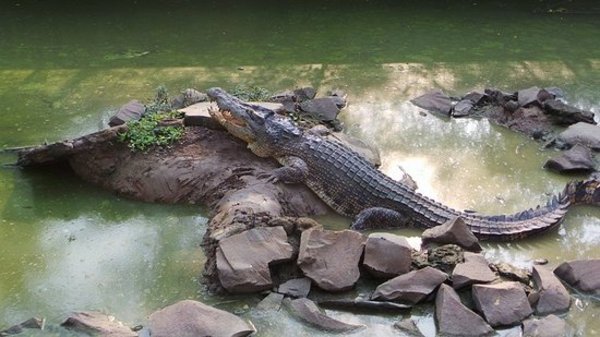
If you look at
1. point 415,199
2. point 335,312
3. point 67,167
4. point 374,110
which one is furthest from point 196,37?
point 335,312

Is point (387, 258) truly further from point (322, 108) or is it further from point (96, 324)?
point (322, 108)

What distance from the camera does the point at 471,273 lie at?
3.82 metres

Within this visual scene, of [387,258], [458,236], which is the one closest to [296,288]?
[387,258]

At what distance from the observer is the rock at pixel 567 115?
6.14 metres

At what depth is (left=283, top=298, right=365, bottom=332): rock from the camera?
11.8 feet

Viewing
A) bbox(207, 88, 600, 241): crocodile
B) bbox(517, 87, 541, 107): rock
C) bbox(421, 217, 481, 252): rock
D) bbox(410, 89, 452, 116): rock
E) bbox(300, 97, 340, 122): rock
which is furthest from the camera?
bbox(410, 89, 452, 116): rock

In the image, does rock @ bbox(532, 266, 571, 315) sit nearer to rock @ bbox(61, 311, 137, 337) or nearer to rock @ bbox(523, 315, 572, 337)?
rock @ bbox(523, 315, 572, 337)

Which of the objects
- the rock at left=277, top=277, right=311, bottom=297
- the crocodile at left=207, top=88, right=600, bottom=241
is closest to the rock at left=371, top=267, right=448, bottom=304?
the rock at left=277, top=277, right=311, bottom=297

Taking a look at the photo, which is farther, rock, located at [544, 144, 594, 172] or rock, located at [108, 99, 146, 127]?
rock, located at [108, 99, 146, 127]

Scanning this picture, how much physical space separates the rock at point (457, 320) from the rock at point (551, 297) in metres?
0.38

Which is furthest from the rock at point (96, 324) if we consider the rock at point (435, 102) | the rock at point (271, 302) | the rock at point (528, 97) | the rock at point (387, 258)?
the rock at point (528, 97)

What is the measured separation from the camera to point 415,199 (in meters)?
4.62

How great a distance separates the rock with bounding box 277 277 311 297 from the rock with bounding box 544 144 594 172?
268cm

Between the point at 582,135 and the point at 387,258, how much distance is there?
288 centimetres
